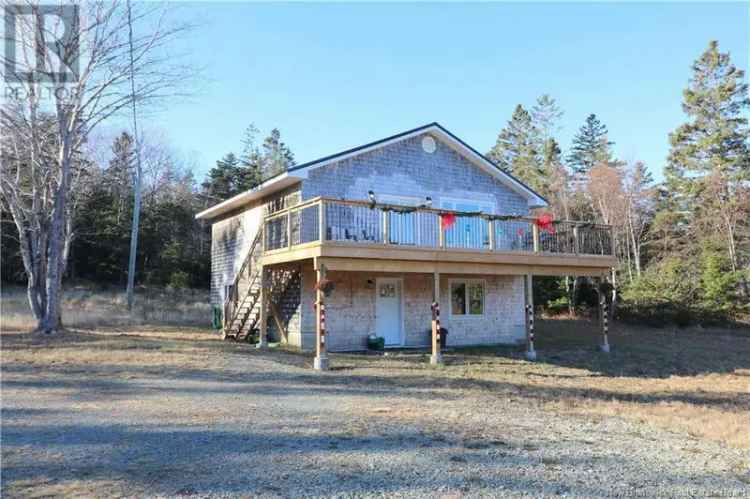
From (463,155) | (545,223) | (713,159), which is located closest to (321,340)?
(545,223)

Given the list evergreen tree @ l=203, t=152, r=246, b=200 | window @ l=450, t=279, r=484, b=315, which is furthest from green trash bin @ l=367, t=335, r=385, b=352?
evergreen tree @ l=203, t=152, r=246, b=200

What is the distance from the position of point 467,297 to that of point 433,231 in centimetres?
354

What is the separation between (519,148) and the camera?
152ft

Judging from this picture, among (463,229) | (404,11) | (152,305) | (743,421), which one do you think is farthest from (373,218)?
(152,305)

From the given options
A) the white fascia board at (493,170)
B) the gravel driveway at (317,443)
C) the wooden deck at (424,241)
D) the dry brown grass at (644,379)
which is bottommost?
the dry brown grass at (644,379)

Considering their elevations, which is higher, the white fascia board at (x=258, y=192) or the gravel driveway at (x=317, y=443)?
the white fascia board at (x=258, y=192)

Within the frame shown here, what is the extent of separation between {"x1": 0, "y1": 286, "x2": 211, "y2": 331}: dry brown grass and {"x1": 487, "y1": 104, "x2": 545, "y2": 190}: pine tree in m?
25.2

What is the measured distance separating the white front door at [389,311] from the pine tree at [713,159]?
2028 centimetres

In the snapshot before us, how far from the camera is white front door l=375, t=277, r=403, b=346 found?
16.4 metres

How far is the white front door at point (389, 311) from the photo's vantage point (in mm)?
16375

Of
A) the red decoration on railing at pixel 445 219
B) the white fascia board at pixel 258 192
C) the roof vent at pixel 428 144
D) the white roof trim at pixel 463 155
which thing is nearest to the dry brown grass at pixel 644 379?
the red decoration on railing at pixel 445 219

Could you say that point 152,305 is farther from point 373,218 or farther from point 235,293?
point 373,218

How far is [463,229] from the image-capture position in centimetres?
1619

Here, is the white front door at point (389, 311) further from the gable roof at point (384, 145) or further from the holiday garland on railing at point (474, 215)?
the gable roof at point (384, 145)
